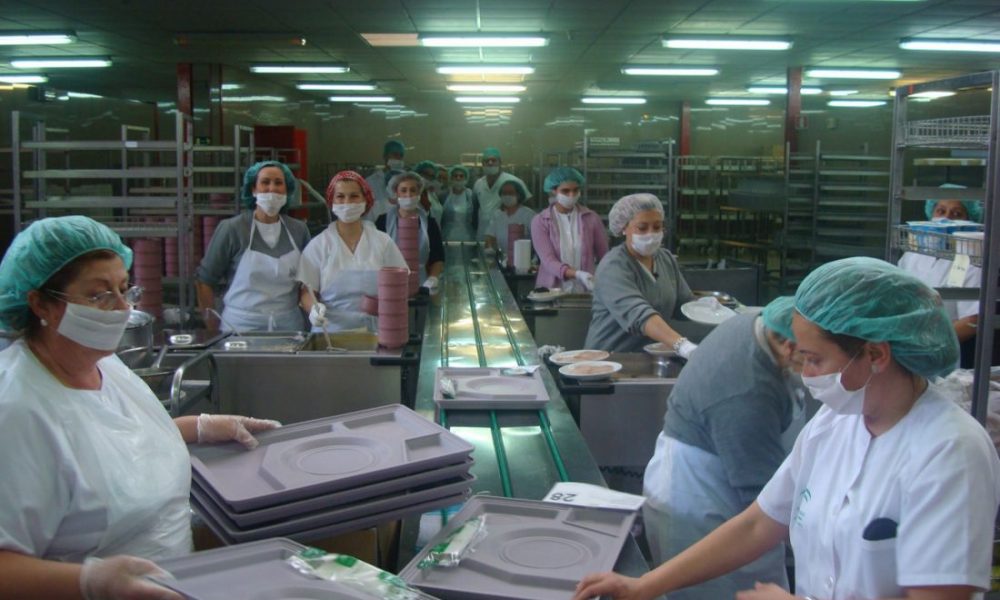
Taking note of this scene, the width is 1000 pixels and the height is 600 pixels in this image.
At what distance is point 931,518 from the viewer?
121 cm

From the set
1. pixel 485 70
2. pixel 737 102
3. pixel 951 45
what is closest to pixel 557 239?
pixel 951 45

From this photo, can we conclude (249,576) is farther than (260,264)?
No

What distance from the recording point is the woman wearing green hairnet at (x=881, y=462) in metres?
1.21

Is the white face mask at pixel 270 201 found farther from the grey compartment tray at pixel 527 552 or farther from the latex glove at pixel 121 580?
the latex glove at pixel 121 580

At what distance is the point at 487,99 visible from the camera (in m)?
13.5

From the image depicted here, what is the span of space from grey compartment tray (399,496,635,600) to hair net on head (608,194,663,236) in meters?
2.15

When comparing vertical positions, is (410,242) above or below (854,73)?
below

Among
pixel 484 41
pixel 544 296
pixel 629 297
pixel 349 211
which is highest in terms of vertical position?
pixel 484 41

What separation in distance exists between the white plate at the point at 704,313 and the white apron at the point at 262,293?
1788 millimetres

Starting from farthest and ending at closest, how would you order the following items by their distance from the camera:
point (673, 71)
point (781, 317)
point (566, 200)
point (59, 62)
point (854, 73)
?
point (673, 71) < point (854, 73) < point (59, 62) < point (566, 200) < point (781, 317)

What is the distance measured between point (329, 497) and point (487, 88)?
1144 centimetres

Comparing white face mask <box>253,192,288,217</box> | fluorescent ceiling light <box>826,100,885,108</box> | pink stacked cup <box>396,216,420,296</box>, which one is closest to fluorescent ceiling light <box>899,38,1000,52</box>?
fluorescent ceiling light <box>826,100,885,108</box>

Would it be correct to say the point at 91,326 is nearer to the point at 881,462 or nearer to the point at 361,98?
the point at 881,462

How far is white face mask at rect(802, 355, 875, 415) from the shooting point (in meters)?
1.35
